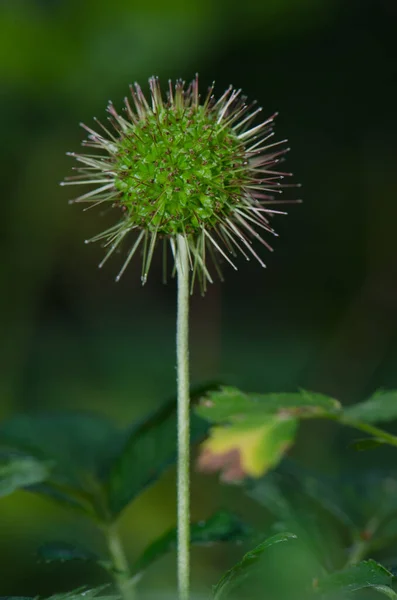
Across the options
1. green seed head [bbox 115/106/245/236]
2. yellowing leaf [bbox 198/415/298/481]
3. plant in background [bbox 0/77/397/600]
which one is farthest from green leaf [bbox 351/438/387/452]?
green seed head [bbox 115/106/245/236]

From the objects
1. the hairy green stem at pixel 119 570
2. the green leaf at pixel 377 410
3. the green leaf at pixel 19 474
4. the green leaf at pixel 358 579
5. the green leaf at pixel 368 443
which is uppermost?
the green leaf at pixel 19 474

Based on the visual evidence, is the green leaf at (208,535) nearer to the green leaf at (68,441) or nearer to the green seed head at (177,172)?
the green leaf at (68,441)

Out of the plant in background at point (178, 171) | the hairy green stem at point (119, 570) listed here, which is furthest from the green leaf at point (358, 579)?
the plant in background at point (178, 171)

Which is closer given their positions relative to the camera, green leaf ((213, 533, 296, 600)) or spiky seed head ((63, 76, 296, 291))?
green leaf ((213, 533, 296, 600))

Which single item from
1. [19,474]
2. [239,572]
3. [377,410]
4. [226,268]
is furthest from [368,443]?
[226,268]

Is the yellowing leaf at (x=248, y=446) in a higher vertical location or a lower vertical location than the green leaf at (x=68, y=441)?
lower

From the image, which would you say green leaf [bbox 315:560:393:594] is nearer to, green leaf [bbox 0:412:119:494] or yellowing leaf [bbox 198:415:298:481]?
yellowing leaf [bbox 198:415:298:481]

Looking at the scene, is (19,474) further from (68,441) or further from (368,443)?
(368,443)
